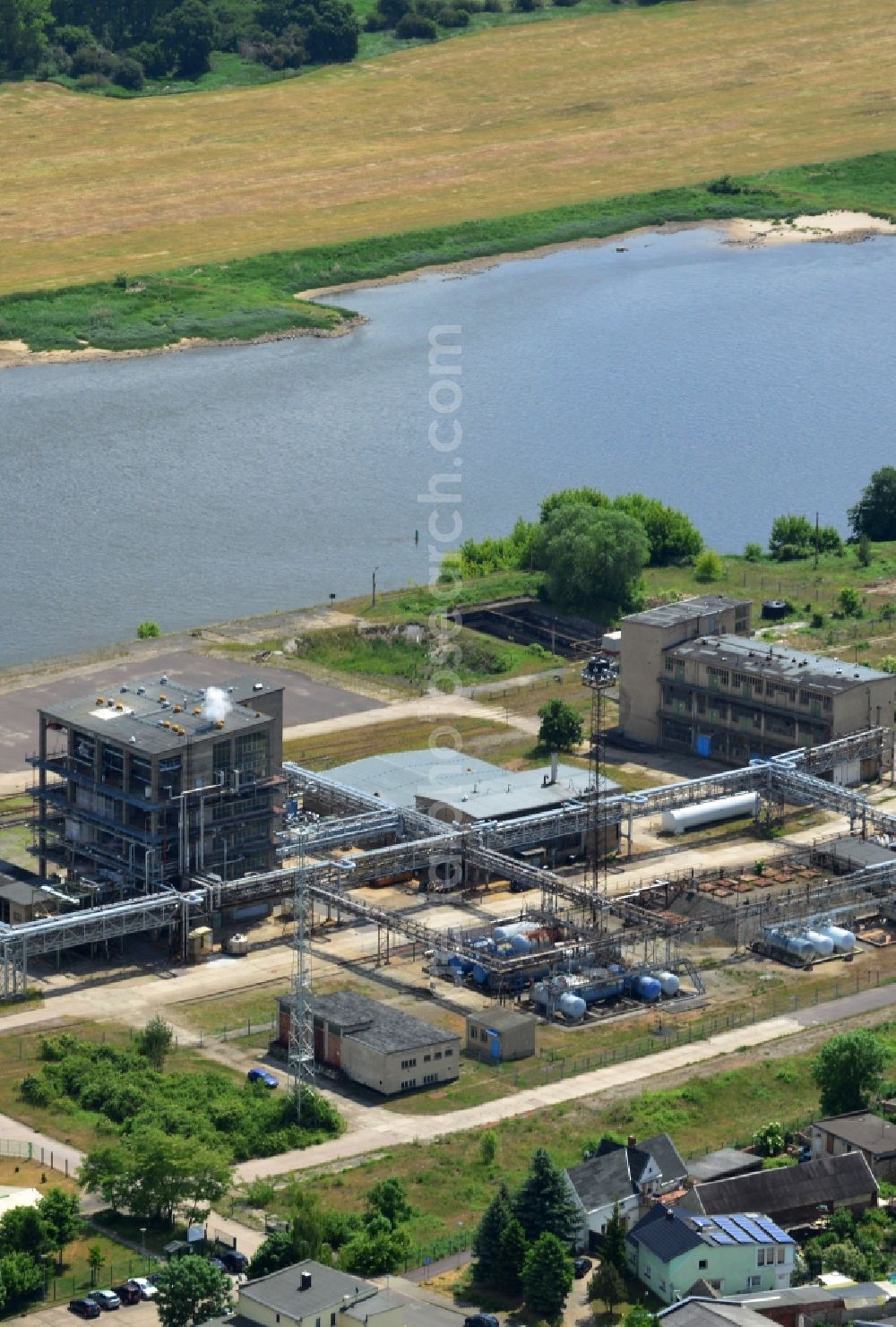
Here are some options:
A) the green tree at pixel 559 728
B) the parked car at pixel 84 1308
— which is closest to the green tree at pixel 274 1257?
the parked car at pixel 84 1308

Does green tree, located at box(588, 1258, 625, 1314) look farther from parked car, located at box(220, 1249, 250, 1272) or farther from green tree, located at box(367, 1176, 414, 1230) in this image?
parked car, located at box(220, 1249, 250, 1272)

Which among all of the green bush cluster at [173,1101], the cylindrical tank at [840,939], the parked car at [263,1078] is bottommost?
the cylindrical tank at [840,939]

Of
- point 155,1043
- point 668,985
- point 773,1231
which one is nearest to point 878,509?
point 668,985

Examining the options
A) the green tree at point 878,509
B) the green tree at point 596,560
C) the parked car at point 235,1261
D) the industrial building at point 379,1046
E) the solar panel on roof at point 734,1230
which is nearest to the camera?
the solar panel on roof at point 734,1230

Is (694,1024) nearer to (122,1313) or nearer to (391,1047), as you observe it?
(391,1047)

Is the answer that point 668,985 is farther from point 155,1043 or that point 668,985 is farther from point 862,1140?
point 155,1043

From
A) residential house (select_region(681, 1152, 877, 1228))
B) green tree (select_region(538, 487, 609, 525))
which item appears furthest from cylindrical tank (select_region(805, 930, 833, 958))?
green tree (select_region(538, 487, 609, 525))

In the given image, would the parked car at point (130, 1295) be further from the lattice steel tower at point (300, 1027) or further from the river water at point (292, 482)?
the river water at point (292, 482)
